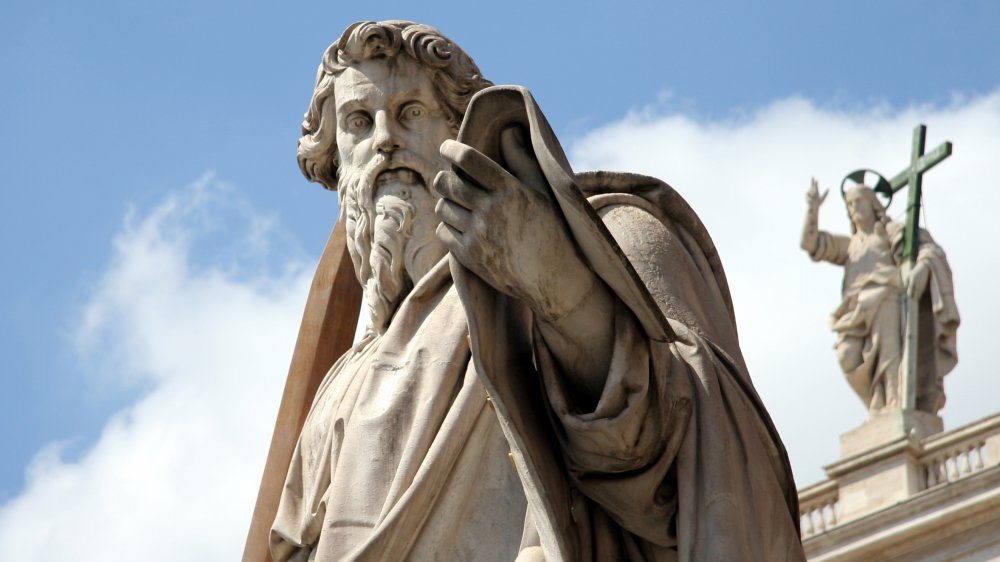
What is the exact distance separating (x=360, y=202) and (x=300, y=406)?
0.70 meters

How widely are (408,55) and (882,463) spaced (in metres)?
21.6

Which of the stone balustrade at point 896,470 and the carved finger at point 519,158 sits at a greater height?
the stone balustrade at point 896,470

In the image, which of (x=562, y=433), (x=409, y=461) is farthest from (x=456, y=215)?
(x=409, y=461)

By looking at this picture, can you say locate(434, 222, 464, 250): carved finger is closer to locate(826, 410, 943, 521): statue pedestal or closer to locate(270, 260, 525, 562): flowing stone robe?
locate(270, 260, 525, 562): flowing stone robe

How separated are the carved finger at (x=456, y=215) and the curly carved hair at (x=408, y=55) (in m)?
1.81

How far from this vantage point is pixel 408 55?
23.8ft

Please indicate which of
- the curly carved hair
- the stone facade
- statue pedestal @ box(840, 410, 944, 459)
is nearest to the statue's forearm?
statue pedestal @ box(840, 410, 944, 459)

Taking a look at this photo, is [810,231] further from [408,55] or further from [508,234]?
[508,234]

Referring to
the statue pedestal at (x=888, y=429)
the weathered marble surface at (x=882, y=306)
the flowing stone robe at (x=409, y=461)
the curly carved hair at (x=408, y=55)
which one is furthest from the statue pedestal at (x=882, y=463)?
the flowing stone robe at (x=409, y=461)

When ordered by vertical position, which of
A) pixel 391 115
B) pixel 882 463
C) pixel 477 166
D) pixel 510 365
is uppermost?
pixel 882 463

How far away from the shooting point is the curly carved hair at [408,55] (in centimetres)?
724

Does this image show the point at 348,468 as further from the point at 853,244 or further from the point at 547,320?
the point at 853,244

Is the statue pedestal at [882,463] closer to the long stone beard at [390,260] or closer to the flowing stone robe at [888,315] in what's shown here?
the flowing stone robe at [888,315]

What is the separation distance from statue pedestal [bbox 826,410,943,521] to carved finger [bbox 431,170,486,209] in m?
22.8
